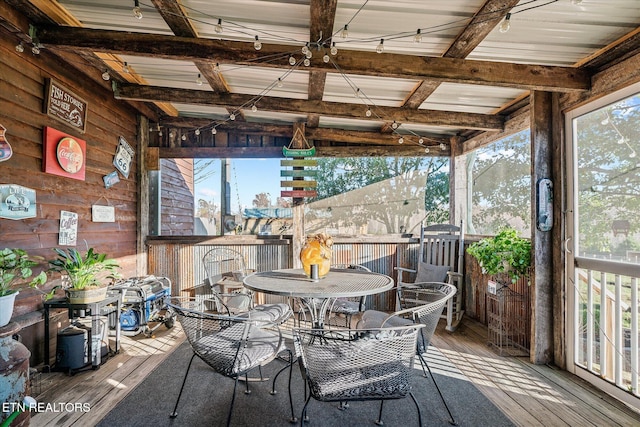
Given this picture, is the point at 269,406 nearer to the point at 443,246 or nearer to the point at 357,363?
the point at 357,363

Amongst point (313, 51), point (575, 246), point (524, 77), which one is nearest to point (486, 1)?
point (524, 77)

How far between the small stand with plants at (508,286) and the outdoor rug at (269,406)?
1030 millimetres

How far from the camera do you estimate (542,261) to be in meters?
2.99

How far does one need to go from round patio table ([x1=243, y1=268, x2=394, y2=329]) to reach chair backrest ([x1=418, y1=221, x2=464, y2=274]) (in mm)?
1669

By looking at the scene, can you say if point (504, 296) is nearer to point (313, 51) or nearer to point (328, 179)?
point (328, 179)

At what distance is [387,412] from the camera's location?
2.15 meters

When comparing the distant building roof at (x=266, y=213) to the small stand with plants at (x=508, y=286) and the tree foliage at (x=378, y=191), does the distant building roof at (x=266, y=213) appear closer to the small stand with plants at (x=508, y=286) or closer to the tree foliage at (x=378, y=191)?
the tree foliage at (x=378, y=191)

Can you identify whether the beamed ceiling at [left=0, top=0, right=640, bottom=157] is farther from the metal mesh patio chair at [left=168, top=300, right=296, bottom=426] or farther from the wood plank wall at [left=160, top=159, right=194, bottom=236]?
the metal mesh patio chair at [left=168, top=300, right=296, bottom=426]

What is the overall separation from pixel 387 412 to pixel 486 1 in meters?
2.65

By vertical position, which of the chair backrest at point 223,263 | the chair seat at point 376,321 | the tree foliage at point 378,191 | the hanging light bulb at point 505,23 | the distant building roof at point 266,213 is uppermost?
the hanging light bulb at point 505,23

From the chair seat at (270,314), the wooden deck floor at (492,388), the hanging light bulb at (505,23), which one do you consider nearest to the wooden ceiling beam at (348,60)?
the hanging light bulb at (505,23)

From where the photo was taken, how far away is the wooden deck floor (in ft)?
6.89

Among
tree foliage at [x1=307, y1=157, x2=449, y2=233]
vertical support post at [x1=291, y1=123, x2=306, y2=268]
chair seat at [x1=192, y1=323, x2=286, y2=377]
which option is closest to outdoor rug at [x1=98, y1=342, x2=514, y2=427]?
chair seat at [x1=192, y1=323, x2=286, y2=377]

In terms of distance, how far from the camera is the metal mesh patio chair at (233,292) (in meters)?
2.85
